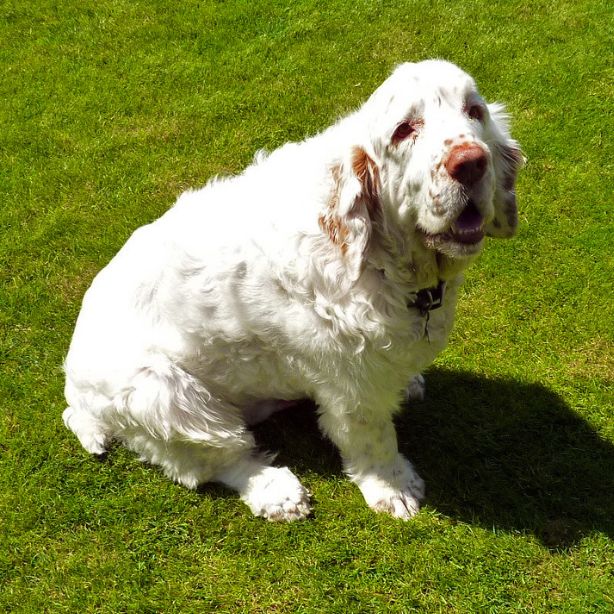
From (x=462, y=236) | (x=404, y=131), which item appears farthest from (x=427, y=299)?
(x=404, y=131)

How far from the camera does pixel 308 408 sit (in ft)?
14.0

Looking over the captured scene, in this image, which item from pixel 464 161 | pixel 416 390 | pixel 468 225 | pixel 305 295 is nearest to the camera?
pixel 464 161

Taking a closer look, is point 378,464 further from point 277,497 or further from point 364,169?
point 364,169

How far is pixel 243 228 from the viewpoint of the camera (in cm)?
309

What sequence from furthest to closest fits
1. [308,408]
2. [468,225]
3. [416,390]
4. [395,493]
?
[308,408]
[416,390]
[395,493]
[468,225]

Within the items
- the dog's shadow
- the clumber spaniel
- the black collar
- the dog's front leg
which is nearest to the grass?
the dog's shadow

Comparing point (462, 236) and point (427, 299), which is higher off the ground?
point (462, 236)

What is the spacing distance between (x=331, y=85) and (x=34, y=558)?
4.82 meters

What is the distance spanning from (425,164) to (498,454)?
207 centimetres

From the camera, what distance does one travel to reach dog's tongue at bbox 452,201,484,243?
265cm

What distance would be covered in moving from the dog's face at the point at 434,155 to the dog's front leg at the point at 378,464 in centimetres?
120

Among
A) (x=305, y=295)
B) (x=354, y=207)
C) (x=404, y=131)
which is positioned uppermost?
(x=404, y=131)

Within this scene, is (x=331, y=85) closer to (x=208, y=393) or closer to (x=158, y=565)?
(x=208, y=393)

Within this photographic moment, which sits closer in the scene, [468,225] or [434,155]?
[434,155]
